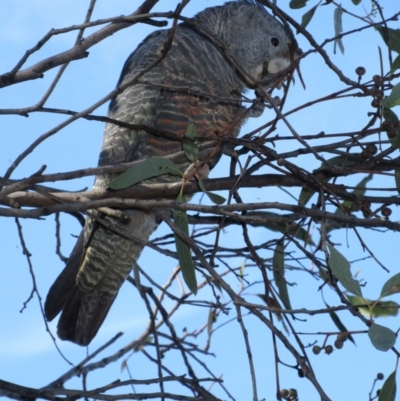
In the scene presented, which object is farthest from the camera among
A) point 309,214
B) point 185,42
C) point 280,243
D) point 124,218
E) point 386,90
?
point 185,42

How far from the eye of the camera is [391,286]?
1635mm

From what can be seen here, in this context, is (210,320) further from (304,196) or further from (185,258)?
(185,258)

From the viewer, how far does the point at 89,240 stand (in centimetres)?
292

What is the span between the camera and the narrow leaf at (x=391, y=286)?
162 centimetres

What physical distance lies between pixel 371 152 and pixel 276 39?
75.3 inches

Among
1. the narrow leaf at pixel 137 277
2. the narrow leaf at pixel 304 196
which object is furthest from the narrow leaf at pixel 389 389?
the narrow leaf at pixel 137 277

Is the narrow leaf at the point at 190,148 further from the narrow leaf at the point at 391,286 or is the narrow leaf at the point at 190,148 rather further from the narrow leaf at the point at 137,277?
the narrow leaf at the point at 137,277

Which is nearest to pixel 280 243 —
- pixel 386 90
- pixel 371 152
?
pixel 371 152

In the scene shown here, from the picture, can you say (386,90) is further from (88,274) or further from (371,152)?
(88,274)

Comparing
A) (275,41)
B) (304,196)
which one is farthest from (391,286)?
(275,41)

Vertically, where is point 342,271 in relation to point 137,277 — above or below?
below

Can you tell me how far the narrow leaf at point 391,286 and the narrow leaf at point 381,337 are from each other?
132 mm

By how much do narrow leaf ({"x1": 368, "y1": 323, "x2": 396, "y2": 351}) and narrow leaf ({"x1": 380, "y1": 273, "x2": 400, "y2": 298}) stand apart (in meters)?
0.13

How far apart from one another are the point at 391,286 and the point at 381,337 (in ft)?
0.63
